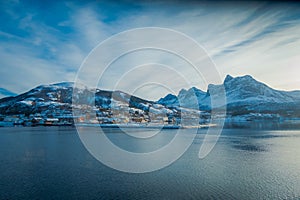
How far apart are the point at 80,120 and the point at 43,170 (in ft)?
287

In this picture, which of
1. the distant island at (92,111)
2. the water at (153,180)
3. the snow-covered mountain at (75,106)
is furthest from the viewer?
the snow-covered mountain at (75,106)

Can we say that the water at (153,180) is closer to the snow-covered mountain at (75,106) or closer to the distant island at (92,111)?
the distant island at (92,111)

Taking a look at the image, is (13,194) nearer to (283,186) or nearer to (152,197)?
(152,197)

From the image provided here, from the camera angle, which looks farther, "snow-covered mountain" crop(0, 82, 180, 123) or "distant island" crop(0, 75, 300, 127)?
"snow-covered mountain" crop(0, 82, 180, 123)

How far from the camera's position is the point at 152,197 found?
9.51 meters

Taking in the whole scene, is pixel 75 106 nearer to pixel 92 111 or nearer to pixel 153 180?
pixel 92 111

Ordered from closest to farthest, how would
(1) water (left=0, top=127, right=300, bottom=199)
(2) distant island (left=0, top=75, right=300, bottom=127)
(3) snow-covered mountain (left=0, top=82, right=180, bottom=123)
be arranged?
(1) water (left=0, top=127, right=300, bottom=199) < (2) distant island (left=0, top=75, right=300, bottom=127) < (3) snow-covered mountain (left=0, top=82, right=180, bottom=123)

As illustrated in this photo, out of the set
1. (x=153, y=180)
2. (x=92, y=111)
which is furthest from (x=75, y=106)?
(x=153, y=180)

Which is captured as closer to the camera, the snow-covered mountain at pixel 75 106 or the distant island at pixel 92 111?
the distant island at pixel 92 111

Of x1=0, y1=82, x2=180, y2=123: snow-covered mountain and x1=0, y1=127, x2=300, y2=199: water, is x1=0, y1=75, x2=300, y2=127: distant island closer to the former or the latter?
x1=0, y1=82, x2=180, y2=123: snow-covered mountain

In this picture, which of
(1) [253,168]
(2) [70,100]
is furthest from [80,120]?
(1) [253,168]

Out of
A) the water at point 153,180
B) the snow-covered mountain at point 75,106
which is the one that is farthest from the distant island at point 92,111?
the water at point 153,180

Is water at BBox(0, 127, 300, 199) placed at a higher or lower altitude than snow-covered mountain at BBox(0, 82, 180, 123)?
lower

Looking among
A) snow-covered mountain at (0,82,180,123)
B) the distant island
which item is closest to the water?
the distant island
